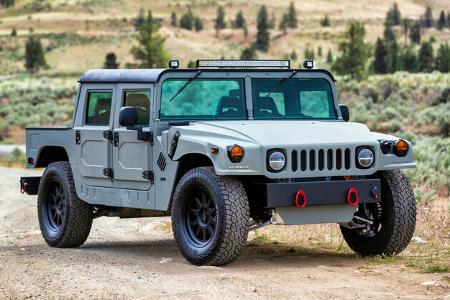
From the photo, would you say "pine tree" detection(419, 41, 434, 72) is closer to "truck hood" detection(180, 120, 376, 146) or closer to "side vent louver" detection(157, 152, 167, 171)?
"truck hood" detection(180, 120, 376, 146)

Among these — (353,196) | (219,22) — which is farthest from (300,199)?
(219,22)

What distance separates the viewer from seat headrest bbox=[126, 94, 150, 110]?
11.9 m

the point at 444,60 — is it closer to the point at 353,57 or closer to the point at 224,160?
the point at 353,57

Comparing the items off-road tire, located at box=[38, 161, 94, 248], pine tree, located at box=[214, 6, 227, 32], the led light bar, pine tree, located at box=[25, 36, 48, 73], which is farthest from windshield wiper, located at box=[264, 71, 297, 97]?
pine tree, located at box=[214, 6, 227, 32]

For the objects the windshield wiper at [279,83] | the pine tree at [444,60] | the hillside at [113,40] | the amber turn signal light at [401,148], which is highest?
the hillside at [113,40]

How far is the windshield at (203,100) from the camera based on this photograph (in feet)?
38.4

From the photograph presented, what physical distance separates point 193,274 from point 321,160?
5.42 ft

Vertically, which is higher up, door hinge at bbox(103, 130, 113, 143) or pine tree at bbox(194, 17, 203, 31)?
pine tree at bbox(194, 17, 203, 31)

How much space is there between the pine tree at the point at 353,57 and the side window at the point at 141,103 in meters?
76.3

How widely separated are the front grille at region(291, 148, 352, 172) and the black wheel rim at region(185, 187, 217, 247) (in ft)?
2.96

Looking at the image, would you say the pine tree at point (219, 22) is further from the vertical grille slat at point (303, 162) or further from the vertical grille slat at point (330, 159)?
the vertical grille slat at point (303, 162)

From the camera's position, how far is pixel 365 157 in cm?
1080

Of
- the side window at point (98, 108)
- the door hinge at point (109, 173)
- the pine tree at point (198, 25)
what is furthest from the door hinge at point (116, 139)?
the pine tree at point (198, 25)

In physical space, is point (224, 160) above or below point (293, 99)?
below
